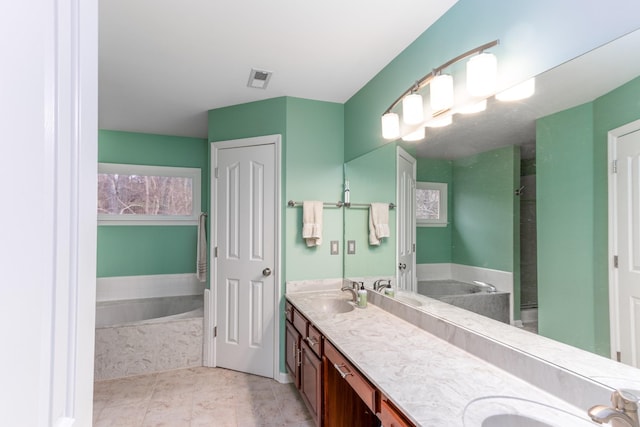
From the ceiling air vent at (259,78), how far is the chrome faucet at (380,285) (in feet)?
5.59

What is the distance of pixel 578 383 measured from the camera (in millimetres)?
1000

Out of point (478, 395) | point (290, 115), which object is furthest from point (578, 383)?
point (290, 115)

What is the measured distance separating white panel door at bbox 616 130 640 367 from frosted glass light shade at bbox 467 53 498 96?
0.51m

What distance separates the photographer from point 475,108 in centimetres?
144

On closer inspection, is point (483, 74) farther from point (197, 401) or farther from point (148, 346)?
point (148, 346)

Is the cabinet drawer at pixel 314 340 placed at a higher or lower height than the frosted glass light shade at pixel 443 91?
lower

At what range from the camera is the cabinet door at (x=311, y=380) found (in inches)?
73.2

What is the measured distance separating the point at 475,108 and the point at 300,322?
5.61 ft

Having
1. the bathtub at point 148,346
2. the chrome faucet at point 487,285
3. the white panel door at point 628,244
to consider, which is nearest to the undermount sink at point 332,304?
the chrome faucet at point 487,285

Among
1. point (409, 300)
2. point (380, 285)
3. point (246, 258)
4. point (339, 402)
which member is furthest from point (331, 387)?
point (246, 258)

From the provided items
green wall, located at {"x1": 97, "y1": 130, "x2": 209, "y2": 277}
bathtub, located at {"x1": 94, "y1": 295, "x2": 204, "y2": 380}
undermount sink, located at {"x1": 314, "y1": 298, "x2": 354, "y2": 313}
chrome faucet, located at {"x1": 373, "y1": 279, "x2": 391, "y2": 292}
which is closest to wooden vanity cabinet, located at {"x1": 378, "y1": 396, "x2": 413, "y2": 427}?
chrome faucet, located at {"x1": 373, "y1": 279, "x2": 391, "y2": 292}

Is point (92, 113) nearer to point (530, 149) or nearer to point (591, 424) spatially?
point (530, 149)

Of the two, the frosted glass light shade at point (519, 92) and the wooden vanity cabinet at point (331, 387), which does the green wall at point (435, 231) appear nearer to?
the frosted glass light shade at point (519, 92)

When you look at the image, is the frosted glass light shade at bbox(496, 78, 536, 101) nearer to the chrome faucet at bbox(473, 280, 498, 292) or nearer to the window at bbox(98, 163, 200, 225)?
the chrome faucet at bbox(473, 280, 498, 292)
